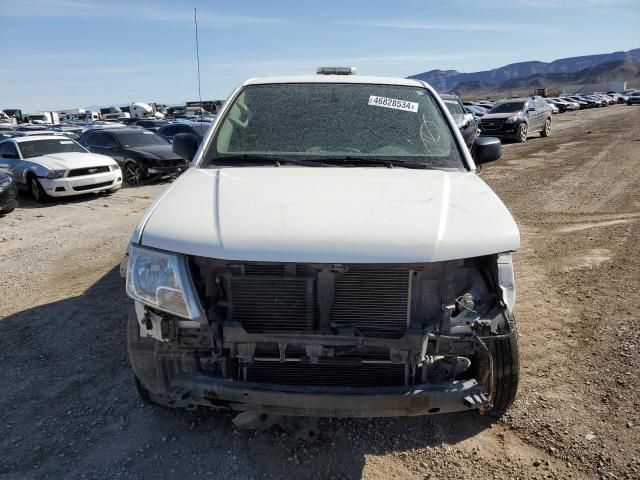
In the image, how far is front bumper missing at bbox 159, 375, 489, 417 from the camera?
7.24 ft

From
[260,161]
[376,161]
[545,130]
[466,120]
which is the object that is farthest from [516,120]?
[260,161]

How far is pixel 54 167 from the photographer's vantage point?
1067 centimetres

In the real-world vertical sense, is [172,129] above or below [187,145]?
below

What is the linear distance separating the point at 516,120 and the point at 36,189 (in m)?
16.8

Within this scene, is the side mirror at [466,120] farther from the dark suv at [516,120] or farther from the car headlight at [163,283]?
→ the car headlight at [163,283]

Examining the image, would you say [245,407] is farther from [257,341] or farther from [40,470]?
[40,470]

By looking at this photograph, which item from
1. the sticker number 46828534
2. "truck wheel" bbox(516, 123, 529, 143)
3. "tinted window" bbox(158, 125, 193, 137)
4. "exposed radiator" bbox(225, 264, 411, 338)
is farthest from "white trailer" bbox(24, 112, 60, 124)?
"exposed radiator" bbox(225, 264, 411, 338)

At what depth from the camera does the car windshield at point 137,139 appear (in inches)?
528

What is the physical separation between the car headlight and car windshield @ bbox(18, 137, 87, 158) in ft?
36.8

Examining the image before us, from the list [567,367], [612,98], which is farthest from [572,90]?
[567,367]

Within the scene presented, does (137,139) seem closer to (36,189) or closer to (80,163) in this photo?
(80,163)

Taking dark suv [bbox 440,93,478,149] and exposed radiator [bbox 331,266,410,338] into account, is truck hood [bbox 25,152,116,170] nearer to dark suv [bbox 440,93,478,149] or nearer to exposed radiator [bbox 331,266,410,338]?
dark suv [bbox 440,93,478,149]

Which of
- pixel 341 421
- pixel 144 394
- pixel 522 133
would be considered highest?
pixel 522 133

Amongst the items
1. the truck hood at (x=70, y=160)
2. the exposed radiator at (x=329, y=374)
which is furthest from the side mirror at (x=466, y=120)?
the exposed radiator at (x=329, y=374)
